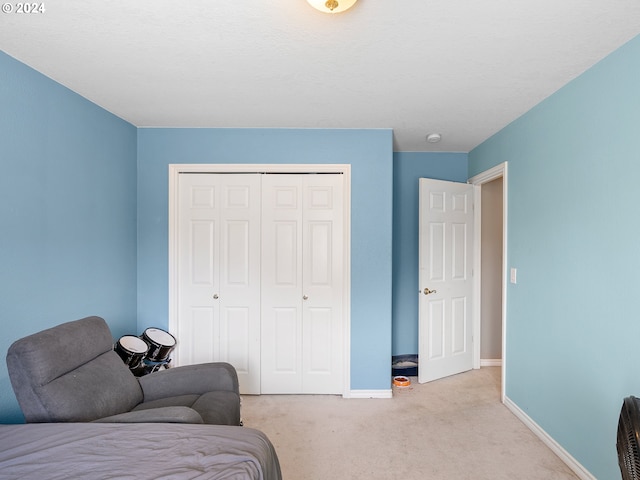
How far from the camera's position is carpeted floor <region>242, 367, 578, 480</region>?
6.27ft

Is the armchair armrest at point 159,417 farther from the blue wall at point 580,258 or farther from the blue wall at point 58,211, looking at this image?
the blue wall at point 580,258

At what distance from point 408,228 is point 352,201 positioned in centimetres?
101

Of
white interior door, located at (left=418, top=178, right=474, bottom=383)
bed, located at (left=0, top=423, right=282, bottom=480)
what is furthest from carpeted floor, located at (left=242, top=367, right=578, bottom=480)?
bed, located at (left=0, top=423, right=282, bottom=480)

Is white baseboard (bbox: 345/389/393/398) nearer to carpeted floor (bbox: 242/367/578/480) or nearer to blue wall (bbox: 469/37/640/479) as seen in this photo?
carpeted floor (bbox: 242/367/578/480)

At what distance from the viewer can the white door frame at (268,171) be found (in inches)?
112

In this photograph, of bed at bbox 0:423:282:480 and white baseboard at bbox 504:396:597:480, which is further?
white baseboard at bbox 504:396:597:480

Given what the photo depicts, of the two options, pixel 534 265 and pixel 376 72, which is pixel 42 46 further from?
pixel 534 265

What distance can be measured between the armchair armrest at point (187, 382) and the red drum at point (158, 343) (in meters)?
0.67

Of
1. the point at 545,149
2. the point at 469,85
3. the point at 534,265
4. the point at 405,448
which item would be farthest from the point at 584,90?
the point at 405,448

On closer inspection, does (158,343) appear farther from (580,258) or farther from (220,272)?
(580,258)

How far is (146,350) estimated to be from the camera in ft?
8.09

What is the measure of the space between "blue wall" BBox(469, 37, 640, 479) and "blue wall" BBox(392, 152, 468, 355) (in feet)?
3.25

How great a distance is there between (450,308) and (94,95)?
364cm

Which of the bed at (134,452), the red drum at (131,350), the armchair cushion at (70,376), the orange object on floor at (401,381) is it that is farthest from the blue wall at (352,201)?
the bed at (134,452)
